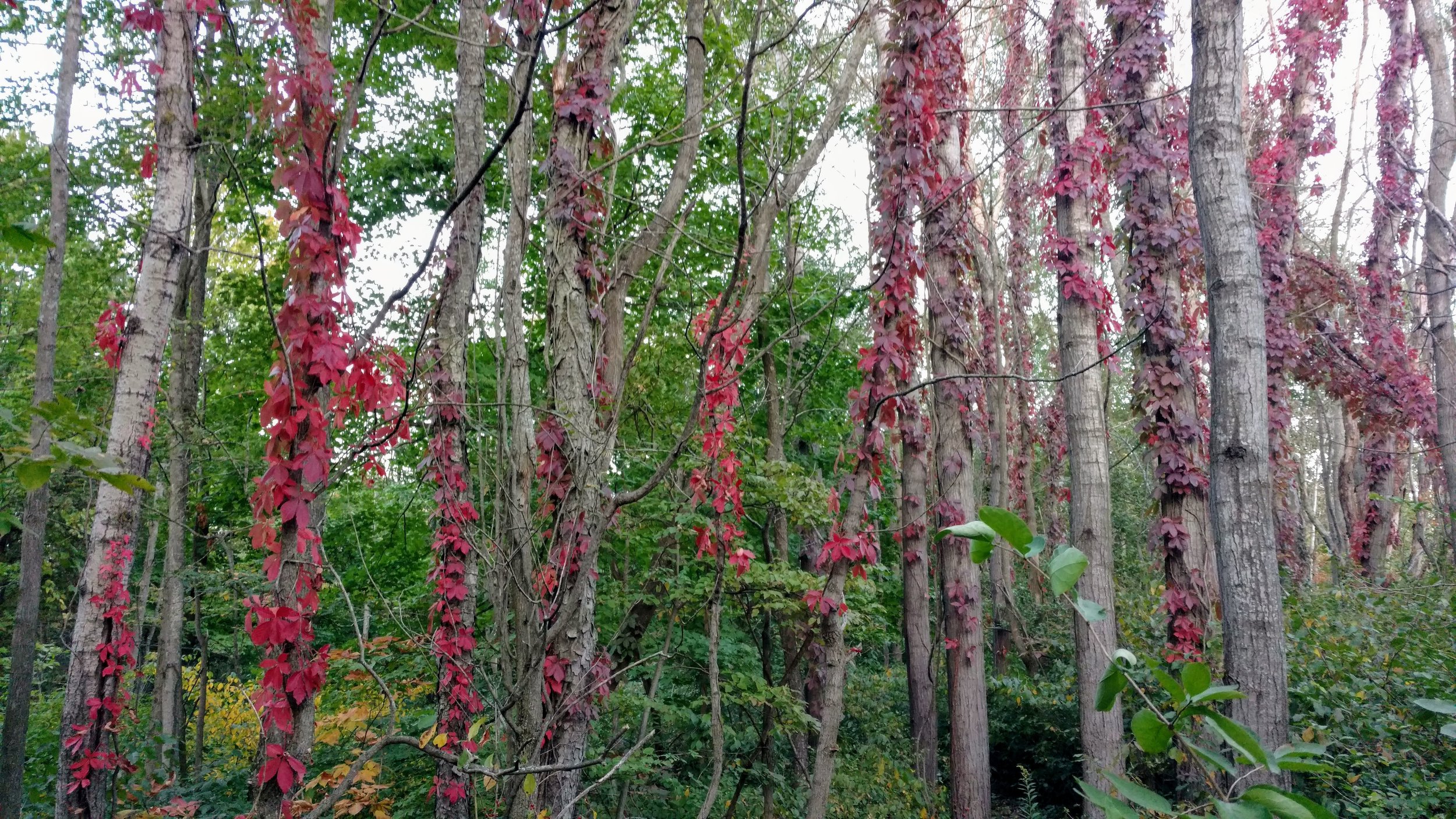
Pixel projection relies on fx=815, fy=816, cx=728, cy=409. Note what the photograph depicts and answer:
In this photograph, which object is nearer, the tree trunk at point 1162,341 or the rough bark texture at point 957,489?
the tree trunk at point 1162,341

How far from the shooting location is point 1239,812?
2.72 feet

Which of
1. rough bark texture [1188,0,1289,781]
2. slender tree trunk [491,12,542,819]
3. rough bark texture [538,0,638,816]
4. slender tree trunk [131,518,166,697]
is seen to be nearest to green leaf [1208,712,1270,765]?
slender tree trunk [491,12,542,819]

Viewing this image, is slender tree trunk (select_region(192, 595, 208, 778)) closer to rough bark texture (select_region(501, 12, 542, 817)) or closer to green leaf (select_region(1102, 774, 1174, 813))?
rough bark texture (select_region(501, 12, 542, 817))

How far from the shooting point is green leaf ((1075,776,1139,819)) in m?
0.78

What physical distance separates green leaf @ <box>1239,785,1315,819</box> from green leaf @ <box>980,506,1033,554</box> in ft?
1.06

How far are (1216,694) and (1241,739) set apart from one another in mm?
58

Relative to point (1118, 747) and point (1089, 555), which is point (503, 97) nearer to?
point (1089, 555)

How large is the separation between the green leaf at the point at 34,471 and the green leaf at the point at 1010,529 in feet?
3.92

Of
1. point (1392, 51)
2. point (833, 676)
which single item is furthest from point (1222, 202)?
point (1392, 51)

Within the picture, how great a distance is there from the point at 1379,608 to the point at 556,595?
7641mm

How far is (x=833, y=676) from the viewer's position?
4.38 meters

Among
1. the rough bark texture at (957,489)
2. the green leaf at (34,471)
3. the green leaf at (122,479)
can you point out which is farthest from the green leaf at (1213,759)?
the rough bark texture at (957,489)

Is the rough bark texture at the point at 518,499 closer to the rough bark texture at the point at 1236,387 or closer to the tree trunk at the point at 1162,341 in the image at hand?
the rough bark texture at the point at 1236,387

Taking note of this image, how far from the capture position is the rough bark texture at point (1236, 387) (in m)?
3.39
